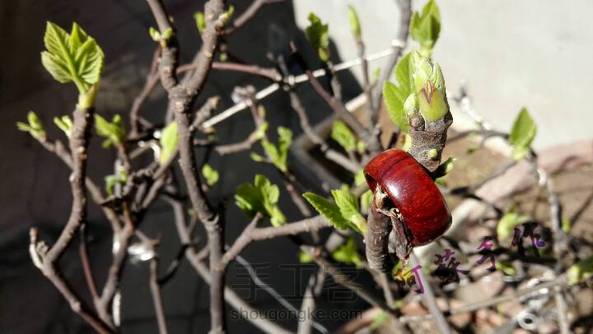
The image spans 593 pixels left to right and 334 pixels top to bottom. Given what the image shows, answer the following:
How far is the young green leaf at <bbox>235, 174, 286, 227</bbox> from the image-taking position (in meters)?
0.65

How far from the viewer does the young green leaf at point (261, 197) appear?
646mm

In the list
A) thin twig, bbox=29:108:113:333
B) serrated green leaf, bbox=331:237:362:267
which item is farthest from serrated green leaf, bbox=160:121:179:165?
serrated green leaf, bbox=331:237:362:267

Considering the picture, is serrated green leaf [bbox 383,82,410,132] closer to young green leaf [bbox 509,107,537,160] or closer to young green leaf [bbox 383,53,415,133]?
young green leaf [bbox 383,53,415,133]

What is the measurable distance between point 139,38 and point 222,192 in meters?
0.60

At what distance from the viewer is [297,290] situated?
1.42 m

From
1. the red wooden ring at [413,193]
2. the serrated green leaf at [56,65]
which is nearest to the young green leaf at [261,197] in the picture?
the serrated green leaf at [56,65]

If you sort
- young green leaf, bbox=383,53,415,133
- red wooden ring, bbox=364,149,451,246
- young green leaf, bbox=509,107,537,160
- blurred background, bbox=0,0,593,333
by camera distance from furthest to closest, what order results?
blurred background, bbox=0,0,593,333 → young green leaf, bbox=509,107,537,160 → young green leaf, bbox=383,53,415,133 → red wooden ring, bbox=364,149,451,246

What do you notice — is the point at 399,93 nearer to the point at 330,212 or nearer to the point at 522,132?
the point at 330,212

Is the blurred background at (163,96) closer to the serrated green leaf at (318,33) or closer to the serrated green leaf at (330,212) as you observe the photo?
the serrated green leaf at (318,33)

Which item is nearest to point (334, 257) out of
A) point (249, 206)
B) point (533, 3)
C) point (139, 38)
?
point (249, 206)

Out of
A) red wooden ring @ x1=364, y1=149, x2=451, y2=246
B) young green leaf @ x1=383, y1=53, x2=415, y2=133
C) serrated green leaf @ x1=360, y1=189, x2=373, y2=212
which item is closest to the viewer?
red wooden ring @ x1=364, y1=149, x2=451, y2=246

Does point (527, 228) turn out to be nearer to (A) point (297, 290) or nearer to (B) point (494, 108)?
(A) point (297, 290)

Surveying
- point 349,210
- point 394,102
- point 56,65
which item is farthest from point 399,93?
point 56,65

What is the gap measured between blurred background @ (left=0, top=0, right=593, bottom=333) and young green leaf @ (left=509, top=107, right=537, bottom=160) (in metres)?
0.59
